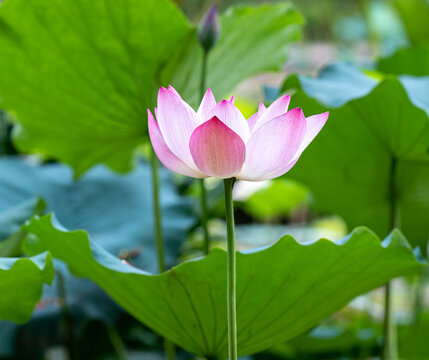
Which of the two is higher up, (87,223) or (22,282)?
(87,223)

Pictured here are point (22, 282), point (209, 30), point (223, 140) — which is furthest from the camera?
point (209, 30)

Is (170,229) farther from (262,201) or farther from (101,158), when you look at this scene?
(262,201)

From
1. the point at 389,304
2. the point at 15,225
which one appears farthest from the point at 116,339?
the point at 389,304

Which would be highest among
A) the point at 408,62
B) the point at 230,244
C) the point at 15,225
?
the point at 408,62

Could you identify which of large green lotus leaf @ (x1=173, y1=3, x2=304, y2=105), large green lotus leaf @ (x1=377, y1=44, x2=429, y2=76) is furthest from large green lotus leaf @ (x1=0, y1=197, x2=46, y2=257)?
large green lotus leaf @ (x1=377, y1=44, x2=429, y2=76)

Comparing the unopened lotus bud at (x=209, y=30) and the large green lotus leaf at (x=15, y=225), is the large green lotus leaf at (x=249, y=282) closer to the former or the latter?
the large green lotus leaf at (x=15, y=225)

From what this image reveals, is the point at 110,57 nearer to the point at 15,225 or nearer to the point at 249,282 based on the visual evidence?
the point at 15,225

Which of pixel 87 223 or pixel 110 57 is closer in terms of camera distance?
pixel 110 57
